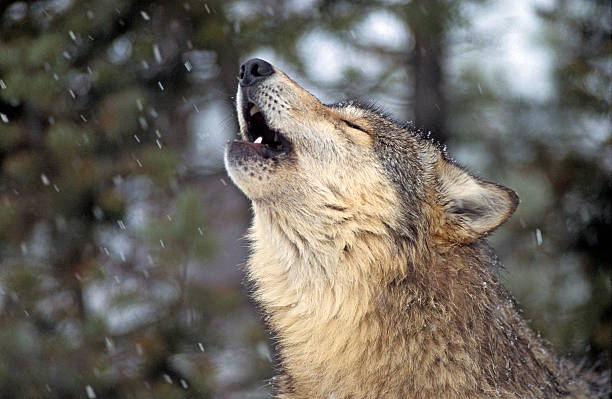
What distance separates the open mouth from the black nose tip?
127 millimetres

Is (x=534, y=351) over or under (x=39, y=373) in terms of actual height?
over

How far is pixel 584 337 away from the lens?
5.70m

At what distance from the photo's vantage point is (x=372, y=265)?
322cm

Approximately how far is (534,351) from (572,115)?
3.49 metres

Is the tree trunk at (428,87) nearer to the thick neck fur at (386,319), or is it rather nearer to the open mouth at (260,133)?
the open mouth at (260,133)

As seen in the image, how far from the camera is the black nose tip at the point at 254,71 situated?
136 inches

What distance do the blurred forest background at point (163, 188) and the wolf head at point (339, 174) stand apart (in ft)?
5.08

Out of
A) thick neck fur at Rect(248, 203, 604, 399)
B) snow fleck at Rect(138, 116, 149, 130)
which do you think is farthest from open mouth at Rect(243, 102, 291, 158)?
snow fleck at Rect(138, 116, 149, 130)

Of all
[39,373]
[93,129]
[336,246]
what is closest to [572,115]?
[336,246]

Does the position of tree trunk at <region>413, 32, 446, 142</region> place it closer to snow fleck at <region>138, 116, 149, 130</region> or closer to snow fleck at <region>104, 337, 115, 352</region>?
snow fleck at <region>138, 116, 149, 130</region>

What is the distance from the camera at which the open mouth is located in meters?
3.44

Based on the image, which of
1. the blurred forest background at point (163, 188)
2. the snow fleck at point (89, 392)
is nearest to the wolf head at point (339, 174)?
the blurred forest background at point (163, 188)

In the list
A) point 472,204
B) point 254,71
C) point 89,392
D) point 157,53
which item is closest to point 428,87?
point 157,53

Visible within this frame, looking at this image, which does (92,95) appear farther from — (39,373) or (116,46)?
(39,373)
